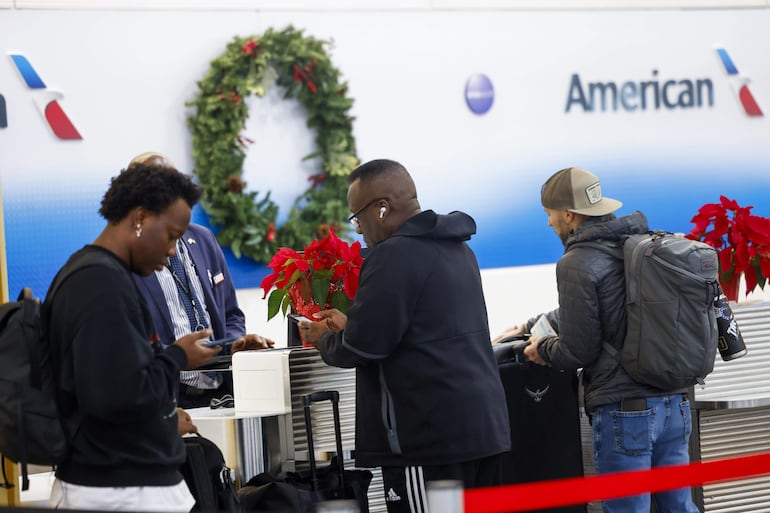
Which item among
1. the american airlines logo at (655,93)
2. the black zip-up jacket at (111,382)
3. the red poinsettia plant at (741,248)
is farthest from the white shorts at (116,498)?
the american airlines logo at (655,93)

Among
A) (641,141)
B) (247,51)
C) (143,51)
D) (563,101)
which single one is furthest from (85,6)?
(641,141)

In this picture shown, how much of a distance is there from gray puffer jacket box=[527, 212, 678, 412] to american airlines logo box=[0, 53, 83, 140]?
3736 millimetres

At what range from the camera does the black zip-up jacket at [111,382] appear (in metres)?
2.54

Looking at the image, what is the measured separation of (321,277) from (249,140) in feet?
10.6

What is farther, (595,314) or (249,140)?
(249,140)

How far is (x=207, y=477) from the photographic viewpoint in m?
3.37

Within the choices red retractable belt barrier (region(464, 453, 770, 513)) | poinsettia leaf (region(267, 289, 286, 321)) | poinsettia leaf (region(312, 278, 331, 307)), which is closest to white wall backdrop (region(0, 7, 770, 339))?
poinsettia leaf (region(267, 289, 286, 321))

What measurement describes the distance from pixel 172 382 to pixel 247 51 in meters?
4.60

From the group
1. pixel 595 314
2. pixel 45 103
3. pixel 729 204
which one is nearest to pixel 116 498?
pixel 595 314

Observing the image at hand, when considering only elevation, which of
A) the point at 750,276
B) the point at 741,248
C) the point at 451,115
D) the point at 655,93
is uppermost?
the point at 655,93

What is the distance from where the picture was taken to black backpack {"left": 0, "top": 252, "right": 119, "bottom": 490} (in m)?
2.62

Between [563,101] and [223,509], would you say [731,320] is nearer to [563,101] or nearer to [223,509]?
[223,509]

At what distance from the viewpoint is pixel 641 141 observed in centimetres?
850

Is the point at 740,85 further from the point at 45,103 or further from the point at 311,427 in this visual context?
the point at 311,427
